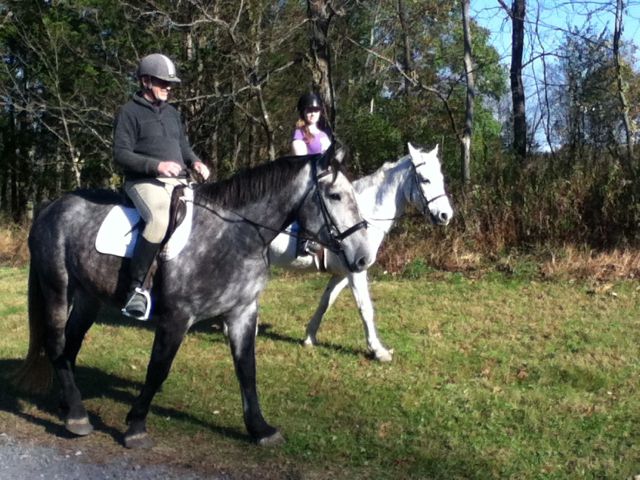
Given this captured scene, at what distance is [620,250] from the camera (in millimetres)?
11852

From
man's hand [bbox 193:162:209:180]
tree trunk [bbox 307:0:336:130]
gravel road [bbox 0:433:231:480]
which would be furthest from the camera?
tree trunk [bbox 307:0:336:130]

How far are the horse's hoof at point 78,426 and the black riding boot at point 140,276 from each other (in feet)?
3.75

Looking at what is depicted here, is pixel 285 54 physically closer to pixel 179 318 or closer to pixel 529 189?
pixel 529 189

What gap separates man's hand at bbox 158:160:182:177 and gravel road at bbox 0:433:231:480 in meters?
2.03

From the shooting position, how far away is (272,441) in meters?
5.52

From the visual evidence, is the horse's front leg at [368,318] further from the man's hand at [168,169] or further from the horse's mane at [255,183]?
the man's hand at [168,169]

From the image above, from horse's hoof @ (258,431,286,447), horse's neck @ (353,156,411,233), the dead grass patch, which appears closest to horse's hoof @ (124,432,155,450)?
horse's hoof @ (258,431,286,447)

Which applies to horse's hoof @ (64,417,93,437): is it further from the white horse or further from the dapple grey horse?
the white horse

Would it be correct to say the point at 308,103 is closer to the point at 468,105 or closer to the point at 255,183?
the point at 255,183

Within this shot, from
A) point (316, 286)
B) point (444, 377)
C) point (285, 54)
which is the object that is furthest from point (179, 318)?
point (285, 54)

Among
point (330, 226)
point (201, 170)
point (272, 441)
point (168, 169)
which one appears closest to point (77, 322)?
point (201, 170)

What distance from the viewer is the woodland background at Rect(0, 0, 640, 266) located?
1280 cm

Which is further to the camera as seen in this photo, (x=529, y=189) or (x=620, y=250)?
(x=529, y=189)

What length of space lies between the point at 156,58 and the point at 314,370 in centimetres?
354
